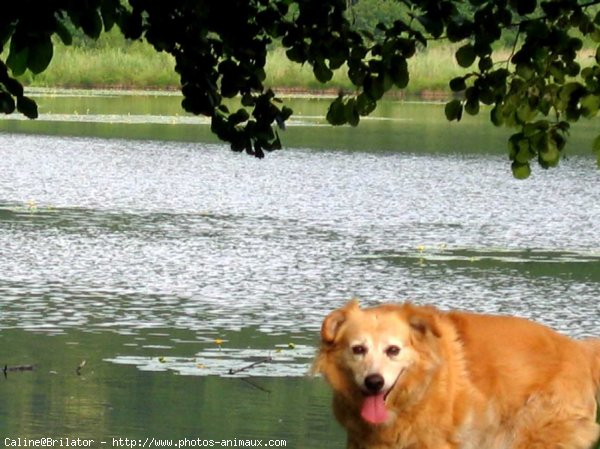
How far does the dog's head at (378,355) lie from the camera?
18.9 ft

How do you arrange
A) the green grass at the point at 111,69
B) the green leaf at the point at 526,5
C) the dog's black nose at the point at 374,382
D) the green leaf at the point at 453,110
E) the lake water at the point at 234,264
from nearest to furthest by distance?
the dog's black nose at the point at 374,382
the green leaf at the point at 526,5
the green leaf at the point at 453,110
the lake water at the point at 234,264
the green grass at the point at 111,69

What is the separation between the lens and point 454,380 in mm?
5988

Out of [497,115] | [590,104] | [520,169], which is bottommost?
[520,169]

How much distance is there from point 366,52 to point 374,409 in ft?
5.10

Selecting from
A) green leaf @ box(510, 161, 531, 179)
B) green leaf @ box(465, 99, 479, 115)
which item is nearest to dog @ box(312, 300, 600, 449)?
green leaf @ box(510, 161, 531, 179)

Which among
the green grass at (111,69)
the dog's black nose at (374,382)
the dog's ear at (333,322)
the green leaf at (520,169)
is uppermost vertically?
the green leaf at (520,169)

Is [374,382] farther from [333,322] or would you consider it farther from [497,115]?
[497,115]

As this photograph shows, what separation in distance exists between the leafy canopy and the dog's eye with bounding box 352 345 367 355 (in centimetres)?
118

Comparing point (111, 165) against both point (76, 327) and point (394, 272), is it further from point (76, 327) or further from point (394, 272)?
point (76, 327)

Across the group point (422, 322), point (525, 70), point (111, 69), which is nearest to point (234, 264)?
point (525, 70)

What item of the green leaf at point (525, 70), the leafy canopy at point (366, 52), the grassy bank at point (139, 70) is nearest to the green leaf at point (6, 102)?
the leafy canopy at point (366, 52)

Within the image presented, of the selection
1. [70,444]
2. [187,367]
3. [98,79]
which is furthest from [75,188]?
[98,79]

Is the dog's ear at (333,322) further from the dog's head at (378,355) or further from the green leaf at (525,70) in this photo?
the green leaf at (525,70)

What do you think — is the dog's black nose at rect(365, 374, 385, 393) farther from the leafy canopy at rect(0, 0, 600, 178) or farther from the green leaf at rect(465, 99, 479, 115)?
the green leaf at rect(465, 99, 479, 115)
